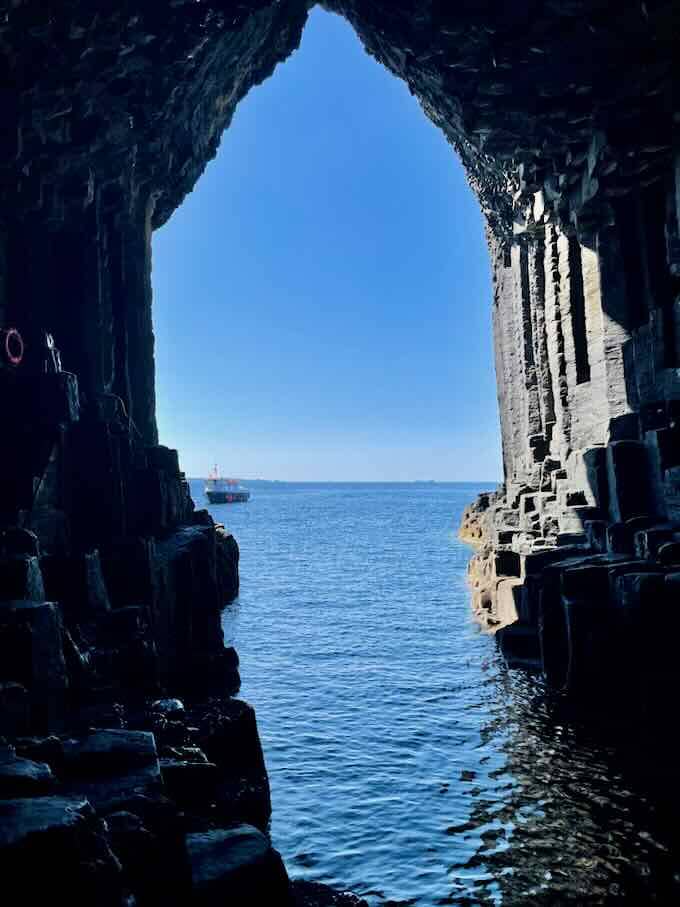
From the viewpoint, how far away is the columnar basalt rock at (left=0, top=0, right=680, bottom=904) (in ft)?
30.2

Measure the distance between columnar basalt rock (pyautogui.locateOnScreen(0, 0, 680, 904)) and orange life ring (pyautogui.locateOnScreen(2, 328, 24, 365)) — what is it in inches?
2.8

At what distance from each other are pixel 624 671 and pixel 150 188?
32.2 meters

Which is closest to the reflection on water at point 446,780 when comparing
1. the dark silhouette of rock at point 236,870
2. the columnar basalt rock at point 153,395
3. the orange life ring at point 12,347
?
the columnar basalt rock at point 153,395

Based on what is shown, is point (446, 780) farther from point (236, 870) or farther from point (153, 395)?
point (153, 395)

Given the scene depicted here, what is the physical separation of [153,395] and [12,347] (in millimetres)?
11491

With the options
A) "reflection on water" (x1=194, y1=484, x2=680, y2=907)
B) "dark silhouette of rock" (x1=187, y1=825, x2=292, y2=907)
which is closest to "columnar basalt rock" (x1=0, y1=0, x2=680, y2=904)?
"dark silhouette of rock" (x1=187, y1=825, x2=292, y2=907)

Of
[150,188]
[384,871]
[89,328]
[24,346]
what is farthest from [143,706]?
A: [150,188]

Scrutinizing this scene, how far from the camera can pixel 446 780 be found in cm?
1345

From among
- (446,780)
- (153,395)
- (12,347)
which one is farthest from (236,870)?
(153,395)

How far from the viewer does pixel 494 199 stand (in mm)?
41812

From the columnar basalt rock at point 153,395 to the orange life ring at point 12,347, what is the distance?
0.23ft

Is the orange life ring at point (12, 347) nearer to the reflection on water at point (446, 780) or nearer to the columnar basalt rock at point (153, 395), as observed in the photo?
the columnar basalt rock at point (153, 395)

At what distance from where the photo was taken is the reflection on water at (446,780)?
974 cm

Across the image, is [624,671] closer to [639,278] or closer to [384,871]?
[384,871]
